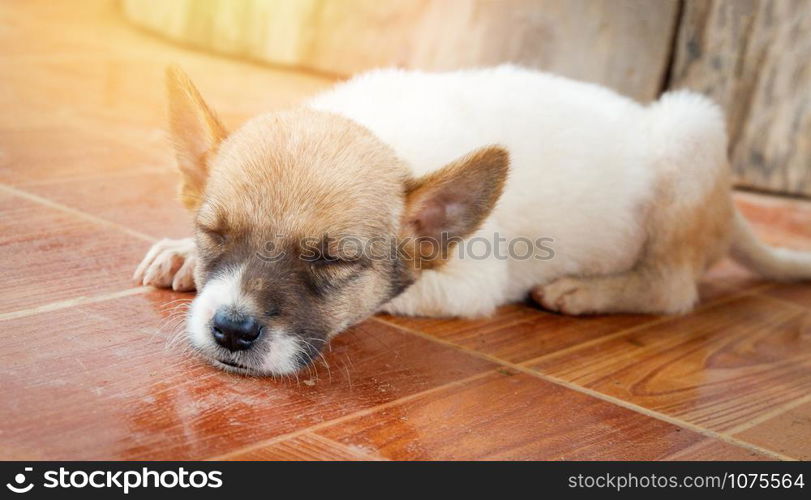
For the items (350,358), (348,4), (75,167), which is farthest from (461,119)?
(348,4)

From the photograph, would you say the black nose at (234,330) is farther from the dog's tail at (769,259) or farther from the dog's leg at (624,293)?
the dog's tail at (769,259)

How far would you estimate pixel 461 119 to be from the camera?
3256mm

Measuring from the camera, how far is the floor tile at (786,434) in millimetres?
2506

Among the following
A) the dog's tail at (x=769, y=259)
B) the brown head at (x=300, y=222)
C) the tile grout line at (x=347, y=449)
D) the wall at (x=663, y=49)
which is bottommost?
the tile grout line at (x=347, y=449)

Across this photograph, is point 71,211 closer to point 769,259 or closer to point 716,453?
point 716,453

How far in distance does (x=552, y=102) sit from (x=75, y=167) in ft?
6.02

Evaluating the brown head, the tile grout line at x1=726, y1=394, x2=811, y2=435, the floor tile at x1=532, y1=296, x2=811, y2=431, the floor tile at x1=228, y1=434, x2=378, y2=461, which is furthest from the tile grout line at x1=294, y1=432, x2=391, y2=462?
the tile grout line at x1=726, y1=394, x2=811, y2=435

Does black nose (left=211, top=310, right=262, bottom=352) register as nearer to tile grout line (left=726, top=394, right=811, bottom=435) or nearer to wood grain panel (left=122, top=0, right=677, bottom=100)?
tile grout line (left=726, top=394, right=811, bottom=435)

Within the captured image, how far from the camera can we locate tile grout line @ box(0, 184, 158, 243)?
3.44 m

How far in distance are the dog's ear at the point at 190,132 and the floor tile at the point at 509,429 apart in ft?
2.90

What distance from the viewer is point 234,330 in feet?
7.89

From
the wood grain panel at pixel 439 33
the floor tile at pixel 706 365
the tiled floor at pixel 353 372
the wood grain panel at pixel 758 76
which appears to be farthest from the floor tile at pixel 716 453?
the wood grain panel at pixel 439 33

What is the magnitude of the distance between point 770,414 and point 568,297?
86 cm

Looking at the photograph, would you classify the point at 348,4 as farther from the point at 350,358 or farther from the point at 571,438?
the point at 571,438
